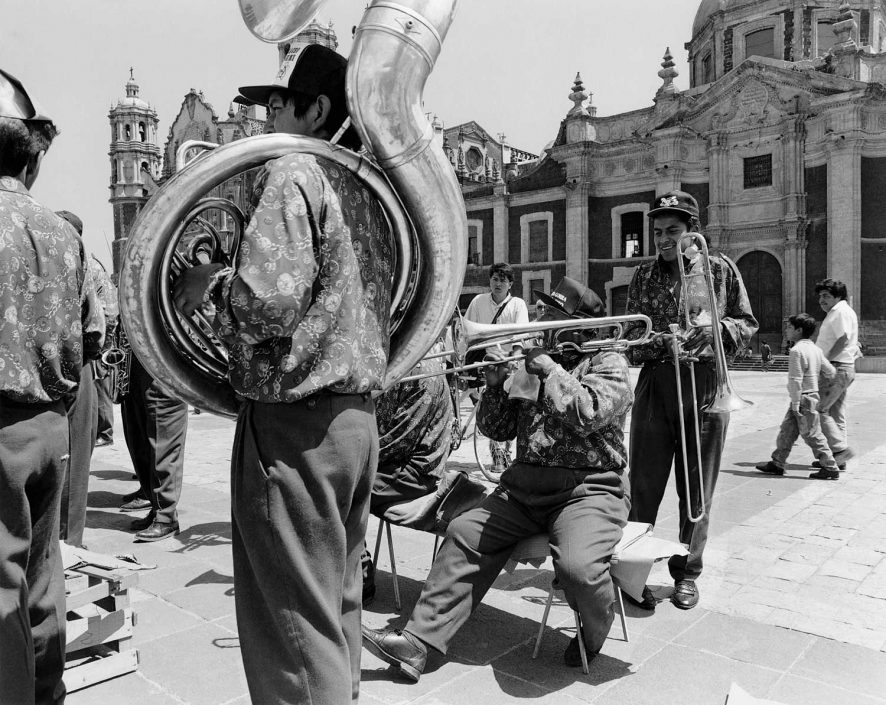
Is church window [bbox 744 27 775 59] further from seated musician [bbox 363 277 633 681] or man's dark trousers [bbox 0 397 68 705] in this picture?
man's dark trousers [bbox 0 397 68 705]

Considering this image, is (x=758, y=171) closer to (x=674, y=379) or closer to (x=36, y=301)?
(x=674, y=379)

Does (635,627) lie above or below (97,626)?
below

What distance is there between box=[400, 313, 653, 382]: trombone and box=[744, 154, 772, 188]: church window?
92.6 ft

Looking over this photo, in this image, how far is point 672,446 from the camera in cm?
396

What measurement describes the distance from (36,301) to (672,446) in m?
3.06

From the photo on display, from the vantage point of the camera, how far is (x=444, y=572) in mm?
3086

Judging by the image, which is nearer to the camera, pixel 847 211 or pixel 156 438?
pixel 156 438

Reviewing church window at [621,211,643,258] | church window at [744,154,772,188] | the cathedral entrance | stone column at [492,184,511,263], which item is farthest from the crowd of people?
stone column at [492,184,511,263]

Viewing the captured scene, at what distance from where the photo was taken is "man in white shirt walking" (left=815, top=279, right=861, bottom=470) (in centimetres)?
751

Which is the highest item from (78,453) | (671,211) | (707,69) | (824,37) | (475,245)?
(707,69)

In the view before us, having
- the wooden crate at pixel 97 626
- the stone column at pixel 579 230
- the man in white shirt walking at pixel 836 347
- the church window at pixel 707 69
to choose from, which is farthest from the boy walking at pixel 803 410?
the church window at pixel 707 69

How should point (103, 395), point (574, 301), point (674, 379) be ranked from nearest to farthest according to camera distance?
point (574, 301)
point (674, 379)
point (103, 395)

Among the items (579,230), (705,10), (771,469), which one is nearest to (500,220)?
(579,230)

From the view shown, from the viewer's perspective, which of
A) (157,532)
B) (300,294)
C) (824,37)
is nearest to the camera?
(300,294)
